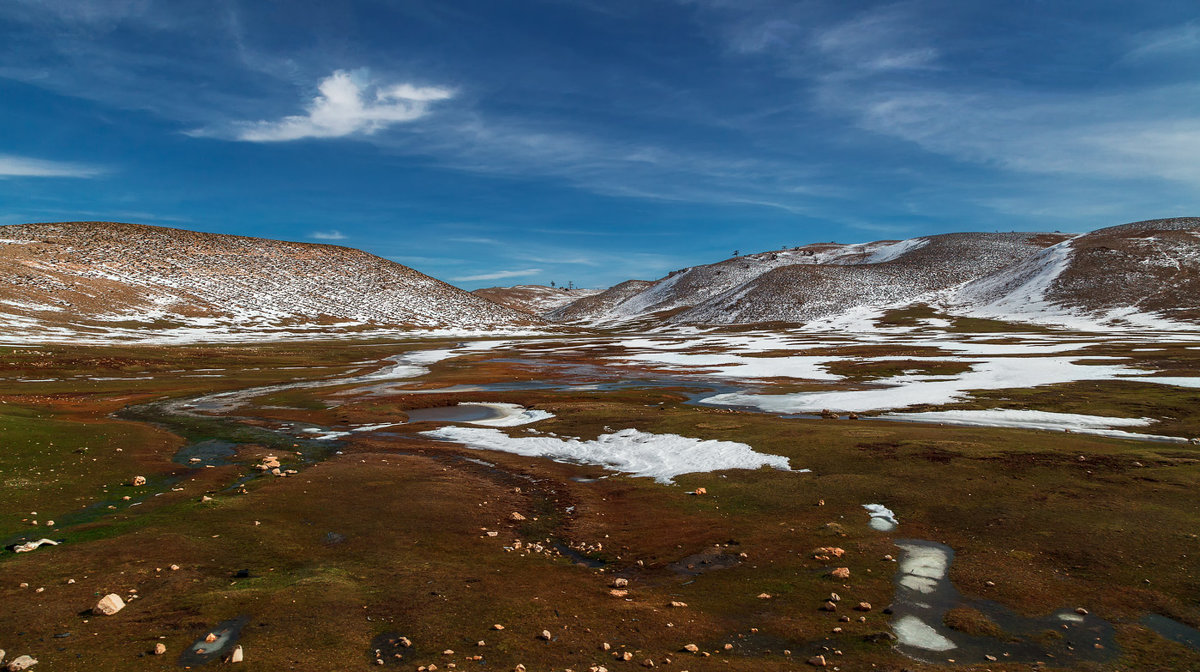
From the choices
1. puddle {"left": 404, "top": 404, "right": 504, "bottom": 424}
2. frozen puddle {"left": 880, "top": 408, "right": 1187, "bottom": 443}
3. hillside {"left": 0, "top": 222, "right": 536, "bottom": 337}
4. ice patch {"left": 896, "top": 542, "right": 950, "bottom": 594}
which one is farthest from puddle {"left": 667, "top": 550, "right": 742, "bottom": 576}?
hillside {"left": 0, "top": 222, "right": 536, "bottom": 337}

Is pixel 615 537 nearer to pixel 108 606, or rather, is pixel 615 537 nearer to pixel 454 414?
pixel 108 606

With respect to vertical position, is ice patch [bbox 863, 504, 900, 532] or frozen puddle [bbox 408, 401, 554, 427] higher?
frozen puddle [bbox 408, 401, 554, 427]

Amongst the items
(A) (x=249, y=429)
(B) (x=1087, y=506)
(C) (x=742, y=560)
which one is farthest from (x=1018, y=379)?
(A) (x=249, y=429)

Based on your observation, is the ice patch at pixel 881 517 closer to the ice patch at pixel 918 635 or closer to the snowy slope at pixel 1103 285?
the ice patch at pixel 918 635

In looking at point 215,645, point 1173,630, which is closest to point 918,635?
point 1173,630

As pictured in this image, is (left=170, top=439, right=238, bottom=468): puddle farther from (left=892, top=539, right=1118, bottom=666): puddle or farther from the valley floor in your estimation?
(left=892, top=539, right=1118, bottom=666): puddle

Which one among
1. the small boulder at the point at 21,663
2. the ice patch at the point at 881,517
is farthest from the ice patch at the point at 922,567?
the small boulder at the point at 21,663
